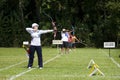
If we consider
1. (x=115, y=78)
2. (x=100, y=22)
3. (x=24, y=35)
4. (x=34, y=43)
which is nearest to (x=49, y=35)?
(x=24, y=35)

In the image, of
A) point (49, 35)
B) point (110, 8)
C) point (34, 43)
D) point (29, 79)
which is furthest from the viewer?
point (49, 35)

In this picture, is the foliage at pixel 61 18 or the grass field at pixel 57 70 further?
the foliage at pixel 61 18

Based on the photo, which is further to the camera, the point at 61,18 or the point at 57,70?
the point at 61,18

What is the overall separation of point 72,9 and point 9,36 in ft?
28.9

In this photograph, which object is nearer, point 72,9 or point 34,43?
point 34,43

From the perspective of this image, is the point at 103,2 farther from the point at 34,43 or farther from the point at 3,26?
the point at 34,43

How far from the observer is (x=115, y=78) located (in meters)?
15.4

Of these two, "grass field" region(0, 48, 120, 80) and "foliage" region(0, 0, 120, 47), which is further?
"foliage" region(0, 0, 120, 47)

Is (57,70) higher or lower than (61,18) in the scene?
lower

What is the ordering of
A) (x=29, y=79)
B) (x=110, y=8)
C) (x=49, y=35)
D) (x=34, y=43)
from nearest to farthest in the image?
(x=29, y=79), (x=34, y=43), (x=110, y=8), (x=49, y=35)

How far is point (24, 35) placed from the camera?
56.5 meters

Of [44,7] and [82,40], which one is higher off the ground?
[44,7]

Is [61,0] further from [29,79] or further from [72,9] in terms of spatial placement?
[29,79]

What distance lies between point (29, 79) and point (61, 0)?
43.6 m
